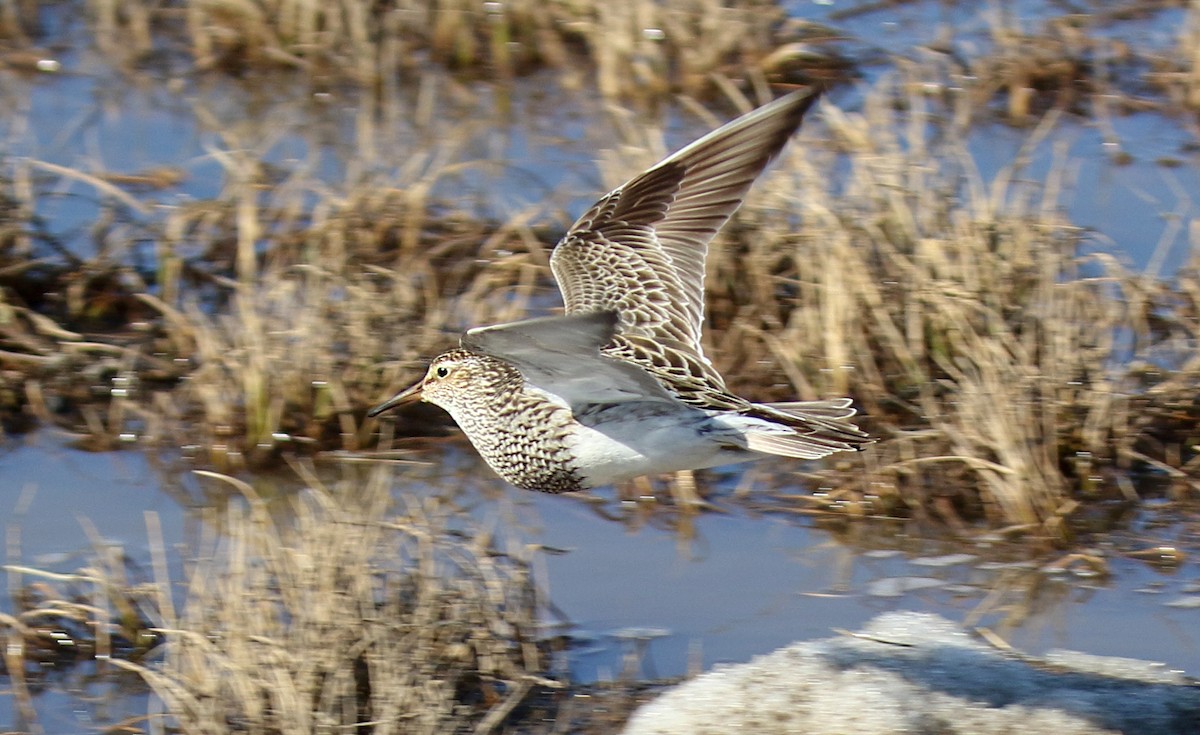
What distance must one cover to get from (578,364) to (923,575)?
1.53 m

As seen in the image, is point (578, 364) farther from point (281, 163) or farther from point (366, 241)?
point (281, 163)

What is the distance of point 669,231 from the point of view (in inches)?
234

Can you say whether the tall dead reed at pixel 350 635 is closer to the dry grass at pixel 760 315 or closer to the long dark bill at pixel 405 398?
the long dark bill at pixel 405 398

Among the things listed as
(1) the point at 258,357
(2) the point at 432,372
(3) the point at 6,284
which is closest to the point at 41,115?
(3) the point at 6,284

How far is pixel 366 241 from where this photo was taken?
7191 millimetres

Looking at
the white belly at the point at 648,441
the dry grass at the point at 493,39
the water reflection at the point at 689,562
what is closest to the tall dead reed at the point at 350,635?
the water reflection at the point at 689,562

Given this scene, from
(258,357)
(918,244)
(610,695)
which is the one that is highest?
(918,244)

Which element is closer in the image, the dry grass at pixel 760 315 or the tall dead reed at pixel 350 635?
the tall dead reed at pixel 350 635

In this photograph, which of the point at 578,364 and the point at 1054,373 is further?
the point at 1054,373

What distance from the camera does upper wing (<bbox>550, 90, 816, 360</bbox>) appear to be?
5633 millimetres

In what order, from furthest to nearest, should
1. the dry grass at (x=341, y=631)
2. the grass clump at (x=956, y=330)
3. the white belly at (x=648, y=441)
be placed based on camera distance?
the grass clump at (x=956, y=330)
the white belly at (x=648, y=441)
the dry grass at (x=341, y=631)

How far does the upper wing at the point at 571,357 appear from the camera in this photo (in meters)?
4.18

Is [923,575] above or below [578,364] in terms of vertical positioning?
below

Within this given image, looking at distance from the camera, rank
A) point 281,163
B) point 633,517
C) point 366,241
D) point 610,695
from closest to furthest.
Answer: point 610,695 → point 633,517 → point 366,241 → point 281,163
